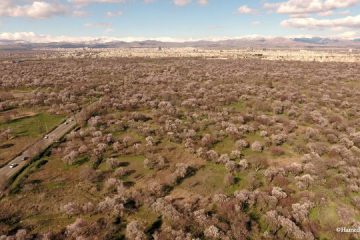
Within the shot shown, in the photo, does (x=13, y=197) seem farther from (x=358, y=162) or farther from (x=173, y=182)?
(x=358, y=162)

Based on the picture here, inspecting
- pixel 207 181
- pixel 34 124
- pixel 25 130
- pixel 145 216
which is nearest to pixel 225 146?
pixel 207 181

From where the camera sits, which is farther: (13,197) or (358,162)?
(358,162)

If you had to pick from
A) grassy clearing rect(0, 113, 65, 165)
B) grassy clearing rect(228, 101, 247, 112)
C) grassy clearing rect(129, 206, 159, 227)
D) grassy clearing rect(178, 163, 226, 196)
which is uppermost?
grassy clearing rect(228, 101, 247, 112)

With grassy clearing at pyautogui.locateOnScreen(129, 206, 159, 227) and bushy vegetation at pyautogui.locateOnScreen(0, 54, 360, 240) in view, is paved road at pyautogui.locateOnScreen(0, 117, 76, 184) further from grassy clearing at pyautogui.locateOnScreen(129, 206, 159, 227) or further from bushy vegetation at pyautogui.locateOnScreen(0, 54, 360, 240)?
grassy clearing at pyautogui.locateOnScreen(129, 206, 159, 227)

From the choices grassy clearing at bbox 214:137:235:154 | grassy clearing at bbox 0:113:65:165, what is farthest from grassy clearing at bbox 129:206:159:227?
grassy clearing at bbox 0:113:65:165

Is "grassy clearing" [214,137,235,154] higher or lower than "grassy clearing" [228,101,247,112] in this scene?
lower

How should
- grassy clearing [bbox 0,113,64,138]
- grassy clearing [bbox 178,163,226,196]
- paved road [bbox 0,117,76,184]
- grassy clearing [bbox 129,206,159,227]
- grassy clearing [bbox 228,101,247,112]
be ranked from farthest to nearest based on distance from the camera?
1. grassy clearing [bbox 228,101,247,112]
2. grassy clearing [bbox 0,113,64,138]
3. paved road [bbox 0,117,76,184]
4. grassy clearing [bbox 178,163,226,196]
5. grassy clearing [bbox 129,206,159,227]

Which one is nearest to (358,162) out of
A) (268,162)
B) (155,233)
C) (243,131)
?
(268,162)

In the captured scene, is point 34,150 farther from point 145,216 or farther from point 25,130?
point 145,216
